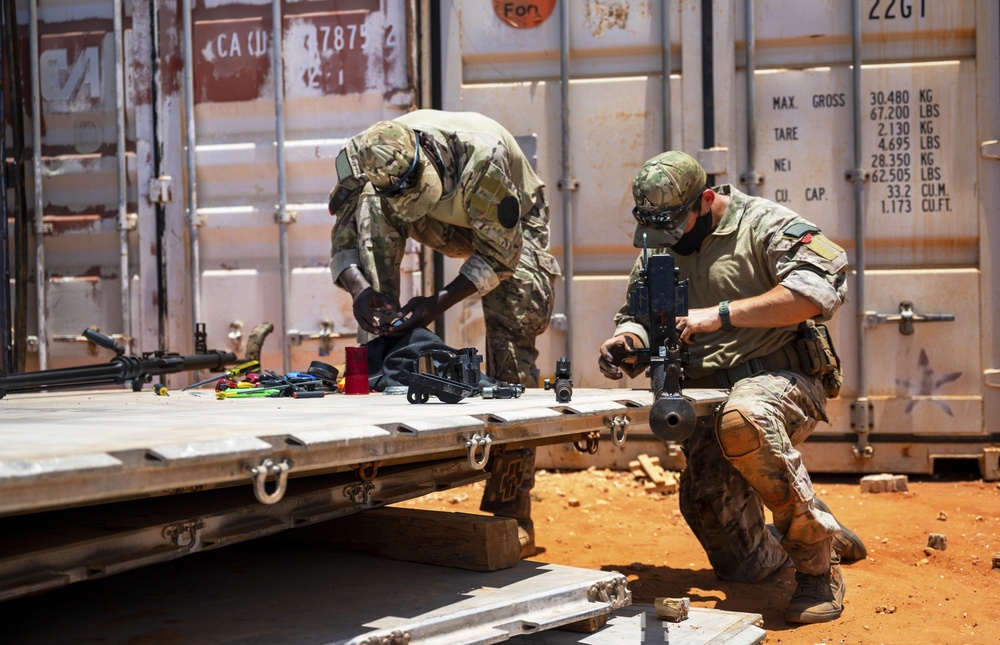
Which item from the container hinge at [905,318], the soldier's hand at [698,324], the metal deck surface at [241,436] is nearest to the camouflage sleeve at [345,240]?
the metal deck surface at [241,436]

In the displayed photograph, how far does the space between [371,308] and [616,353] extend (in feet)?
3.40

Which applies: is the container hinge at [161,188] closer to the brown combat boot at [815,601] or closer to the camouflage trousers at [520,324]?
the camouflage trousers at [520,324]

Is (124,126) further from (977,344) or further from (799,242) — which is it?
(977,344)

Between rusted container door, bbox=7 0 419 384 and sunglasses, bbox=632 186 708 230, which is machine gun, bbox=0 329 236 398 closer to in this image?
rusted container door, bbox=7 0 419 384

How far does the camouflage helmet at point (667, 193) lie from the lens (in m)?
3.80

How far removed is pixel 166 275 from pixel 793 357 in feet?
12.5

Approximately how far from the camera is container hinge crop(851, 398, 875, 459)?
18.9 feet

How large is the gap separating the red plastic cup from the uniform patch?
34.8 inches

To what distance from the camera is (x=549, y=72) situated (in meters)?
6.00

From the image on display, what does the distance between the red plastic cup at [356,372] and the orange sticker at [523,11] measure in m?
2.93

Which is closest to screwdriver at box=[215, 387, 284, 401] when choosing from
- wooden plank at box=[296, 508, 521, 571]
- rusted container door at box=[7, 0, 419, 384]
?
wooden plank at box=[296, 508, 521, 571]

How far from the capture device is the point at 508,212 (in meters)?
4.27

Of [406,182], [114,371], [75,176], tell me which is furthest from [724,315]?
[75,176]

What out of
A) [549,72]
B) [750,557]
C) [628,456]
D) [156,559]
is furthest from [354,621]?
[549,72]
